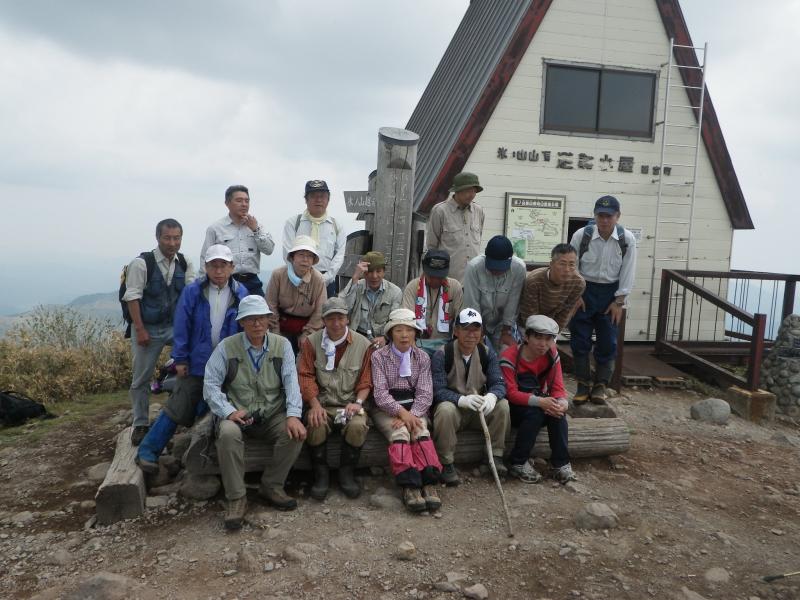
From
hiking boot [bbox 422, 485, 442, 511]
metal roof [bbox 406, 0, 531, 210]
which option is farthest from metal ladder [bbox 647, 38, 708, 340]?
hiking boot [bbox 422, 485, 442, 511]

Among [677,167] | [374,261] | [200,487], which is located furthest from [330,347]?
[677,167]

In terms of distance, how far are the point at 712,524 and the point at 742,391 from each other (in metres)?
4.16

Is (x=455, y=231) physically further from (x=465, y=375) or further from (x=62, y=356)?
(x=62, y=356)

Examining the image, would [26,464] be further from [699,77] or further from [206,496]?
[699,77]

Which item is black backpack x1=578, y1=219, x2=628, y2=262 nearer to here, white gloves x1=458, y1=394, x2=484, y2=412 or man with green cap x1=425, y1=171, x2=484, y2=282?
man with green cap x1=425, y1=171, x2=484, y2=282

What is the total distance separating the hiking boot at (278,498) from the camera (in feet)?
15.8

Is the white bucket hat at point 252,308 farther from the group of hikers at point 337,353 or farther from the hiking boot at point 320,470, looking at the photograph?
the hiking boot at point 320,470

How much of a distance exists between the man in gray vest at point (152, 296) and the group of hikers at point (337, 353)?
0.04 ft

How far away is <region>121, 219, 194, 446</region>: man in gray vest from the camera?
546 cm

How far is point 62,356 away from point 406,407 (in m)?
6.31

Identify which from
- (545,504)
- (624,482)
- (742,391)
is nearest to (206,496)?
(545,504)

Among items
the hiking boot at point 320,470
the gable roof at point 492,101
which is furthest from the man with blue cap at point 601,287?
the gable roof at point 492,101

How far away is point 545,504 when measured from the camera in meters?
4.99

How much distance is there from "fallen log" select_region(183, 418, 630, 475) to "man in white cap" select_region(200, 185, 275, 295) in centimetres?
160
